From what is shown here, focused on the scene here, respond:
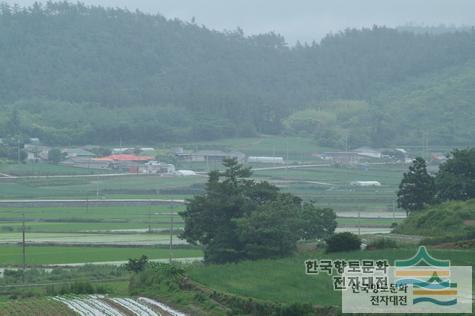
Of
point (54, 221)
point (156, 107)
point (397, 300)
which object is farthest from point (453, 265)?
point (156, 107)

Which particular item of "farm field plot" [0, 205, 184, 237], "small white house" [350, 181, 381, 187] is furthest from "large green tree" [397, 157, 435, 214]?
"small white house" [350, 181, 381, 187]

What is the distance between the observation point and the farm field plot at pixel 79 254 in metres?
36.5

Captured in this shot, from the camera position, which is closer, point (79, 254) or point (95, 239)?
point (79, 254)

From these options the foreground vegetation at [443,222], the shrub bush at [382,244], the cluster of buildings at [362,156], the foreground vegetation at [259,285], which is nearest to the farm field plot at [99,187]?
the cluster of buildings at [362,156]

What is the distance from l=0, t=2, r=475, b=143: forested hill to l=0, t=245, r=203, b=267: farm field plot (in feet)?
142

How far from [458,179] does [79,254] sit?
39.8ft

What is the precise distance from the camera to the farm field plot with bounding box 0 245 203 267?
3650cm

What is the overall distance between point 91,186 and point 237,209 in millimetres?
27395

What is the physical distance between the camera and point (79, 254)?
38.0 meters

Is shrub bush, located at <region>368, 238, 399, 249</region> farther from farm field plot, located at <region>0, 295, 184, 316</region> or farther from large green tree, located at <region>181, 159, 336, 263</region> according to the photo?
farm field plot, located at <region>0, 295, 184, 316</region>

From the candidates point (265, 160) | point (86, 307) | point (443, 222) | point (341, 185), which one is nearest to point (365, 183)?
point (341, 185)

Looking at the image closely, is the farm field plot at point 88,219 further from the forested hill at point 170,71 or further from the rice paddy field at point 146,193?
the forested hill at point 170,71

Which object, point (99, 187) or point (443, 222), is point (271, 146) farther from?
point (443, 222)

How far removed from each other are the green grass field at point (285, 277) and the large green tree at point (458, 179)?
13958mm
